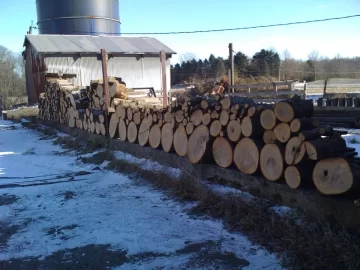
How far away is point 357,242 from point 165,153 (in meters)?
4.28

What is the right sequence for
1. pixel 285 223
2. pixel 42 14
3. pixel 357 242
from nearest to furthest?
1. pixel 357 242
2. pixel 285 223
3. pixel 42 14

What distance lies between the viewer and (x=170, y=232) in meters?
4.31

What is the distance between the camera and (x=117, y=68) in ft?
83.1

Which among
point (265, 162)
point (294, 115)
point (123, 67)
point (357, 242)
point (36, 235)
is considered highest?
point (123, 67)

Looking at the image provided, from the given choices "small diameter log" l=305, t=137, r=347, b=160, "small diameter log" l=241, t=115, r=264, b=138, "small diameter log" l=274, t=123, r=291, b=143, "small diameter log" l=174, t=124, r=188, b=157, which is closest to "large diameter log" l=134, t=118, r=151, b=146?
"small diameter log" l=174, t=124, r=188, b=157

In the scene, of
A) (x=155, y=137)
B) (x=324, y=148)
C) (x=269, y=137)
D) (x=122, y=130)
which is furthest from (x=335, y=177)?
(x=122, y=130)

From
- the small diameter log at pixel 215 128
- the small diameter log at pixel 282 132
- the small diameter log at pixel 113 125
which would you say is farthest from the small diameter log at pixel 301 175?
the small diameter log at pixel 113 125

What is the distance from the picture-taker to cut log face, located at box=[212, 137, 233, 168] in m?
5.35

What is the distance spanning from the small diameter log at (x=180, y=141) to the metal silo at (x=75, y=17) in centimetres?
2643

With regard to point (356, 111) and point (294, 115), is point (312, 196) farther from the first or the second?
point (356, 111)

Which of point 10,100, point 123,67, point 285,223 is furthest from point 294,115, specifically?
point 10,100

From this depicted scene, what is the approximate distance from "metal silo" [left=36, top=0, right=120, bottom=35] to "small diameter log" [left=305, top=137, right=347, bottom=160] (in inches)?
1157

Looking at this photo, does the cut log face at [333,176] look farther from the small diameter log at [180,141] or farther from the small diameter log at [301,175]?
the small diameter log at [180,141]

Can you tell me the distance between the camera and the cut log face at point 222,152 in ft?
17.5
